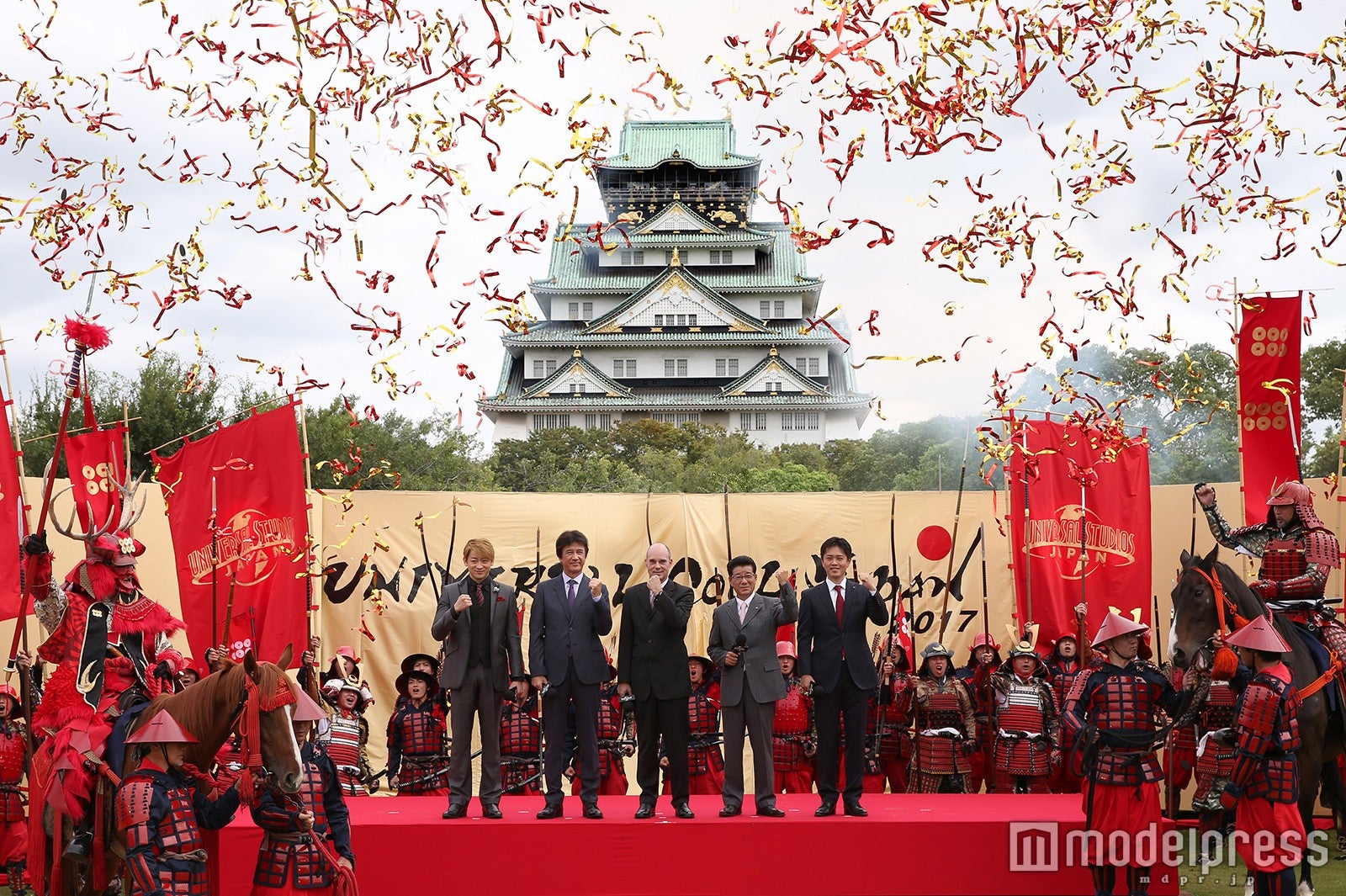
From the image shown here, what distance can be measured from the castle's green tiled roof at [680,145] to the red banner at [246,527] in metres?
29.7

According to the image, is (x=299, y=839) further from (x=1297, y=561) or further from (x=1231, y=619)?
(x=1297, y=561)

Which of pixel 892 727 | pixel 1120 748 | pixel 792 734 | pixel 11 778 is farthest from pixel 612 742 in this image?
pixel 1120 748

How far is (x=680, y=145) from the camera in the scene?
39.8 m

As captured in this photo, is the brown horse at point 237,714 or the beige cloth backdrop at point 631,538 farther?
the beige cloth backdrop at point 631,538

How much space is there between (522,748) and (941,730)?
3.16 metres

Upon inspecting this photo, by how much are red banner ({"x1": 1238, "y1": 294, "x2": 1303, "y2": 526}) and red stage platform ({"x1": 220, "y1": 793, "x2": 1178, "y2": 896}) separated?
9.63 ft

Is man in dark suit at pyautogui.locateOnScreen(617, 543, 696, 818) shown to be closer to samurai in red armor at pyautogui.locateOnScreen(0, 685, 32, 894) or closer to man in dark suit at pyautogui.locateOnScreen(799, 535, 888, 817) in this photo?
man in dark suit at pyautogui.locateOnScreen(799, 535, 888, 817)

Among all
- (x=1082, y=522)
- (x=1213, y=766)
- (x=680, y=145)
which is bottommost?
(x=1213, y=766)

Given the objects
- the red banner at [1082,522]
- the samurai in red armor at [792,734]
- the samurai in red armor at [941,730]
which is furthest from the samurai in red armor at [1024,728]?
the samurai in red armor at [792,734]

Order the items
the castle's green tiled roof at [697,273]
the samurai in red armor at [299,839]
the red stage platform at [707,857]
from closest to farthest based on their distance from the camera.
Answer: the samurai in red armor at [299,839] < the red stage platform at [707,857] < the castle's green tiled roof at [697,273]

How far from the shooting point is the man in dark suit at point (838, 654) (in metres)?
6.94

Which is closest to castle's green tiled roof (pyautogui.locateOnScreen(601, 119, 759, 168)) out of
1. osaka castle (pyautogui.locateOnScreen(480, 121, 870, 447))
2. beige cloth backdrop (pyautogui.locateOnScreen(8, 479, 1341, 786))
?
osaka castle (pyautogui.locateOnScreen(480, 121, 870, 447))

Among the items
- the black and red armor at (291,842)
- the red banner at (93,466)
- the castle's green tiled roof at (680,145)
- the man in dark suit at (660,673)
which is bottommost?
the black and red armor at (291,842)

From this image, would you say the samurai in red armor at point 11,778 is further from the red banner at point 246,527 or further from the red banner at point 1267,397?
the red banner at point 1267,397
